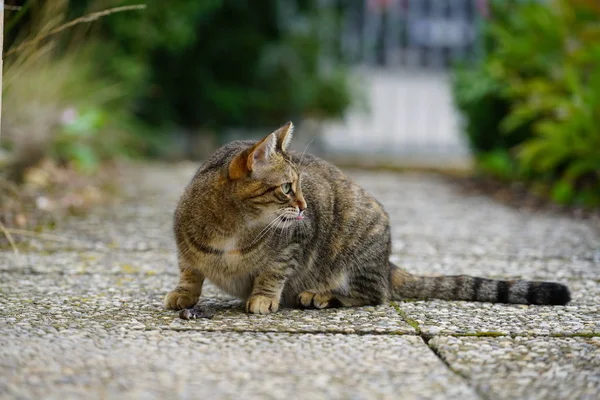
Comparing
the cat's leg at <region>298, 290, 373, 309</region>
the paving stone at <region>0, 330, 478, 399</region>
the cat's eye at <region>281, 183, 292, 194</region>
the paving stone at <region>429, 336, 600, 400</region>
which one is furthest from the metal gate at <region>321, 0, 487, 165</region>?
the paving stone at <region>0, 330, 478, 399</region>

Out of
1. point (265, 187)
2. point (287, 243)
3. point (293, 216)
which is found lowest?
point (287, 243)

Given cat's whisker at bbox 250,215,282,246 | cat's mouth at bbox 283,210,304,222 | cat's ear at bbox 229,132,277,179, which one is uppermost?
cat's ear at bbox 229,132,277,179

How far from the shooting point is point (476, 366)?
2475 mm

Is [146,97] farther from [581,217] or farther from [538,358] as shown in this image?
[538,358]

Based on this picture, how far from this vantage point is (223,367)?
2.40m

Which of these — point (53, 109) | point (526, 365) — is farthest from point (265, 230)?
point (53, 109)

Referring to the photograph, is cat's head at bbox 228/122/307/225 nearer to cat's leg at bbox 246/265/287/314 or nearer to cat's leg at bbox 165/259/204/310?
cat's leg at bbox 246/265/287/314

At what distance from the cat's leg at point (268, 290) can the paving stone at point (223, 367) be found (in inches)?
14.2

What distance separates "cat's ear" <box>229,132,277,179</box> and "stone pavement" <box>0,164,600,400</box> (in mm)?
541

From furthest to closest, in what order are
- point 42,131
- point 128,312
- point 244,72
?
point 244,72 < point 42,131 < point 128,312

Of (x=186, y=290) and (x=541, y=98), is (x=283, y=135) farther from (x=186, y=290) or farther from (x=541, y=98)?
(x=541, y=98)

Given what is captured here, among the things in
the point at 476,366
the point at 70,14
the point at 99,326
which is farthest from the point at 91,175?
the point at 476,366

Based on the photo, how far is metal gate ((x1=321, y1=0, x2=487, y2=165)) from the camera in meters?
13.7

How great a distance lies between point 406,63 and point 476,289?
36.6 ft
